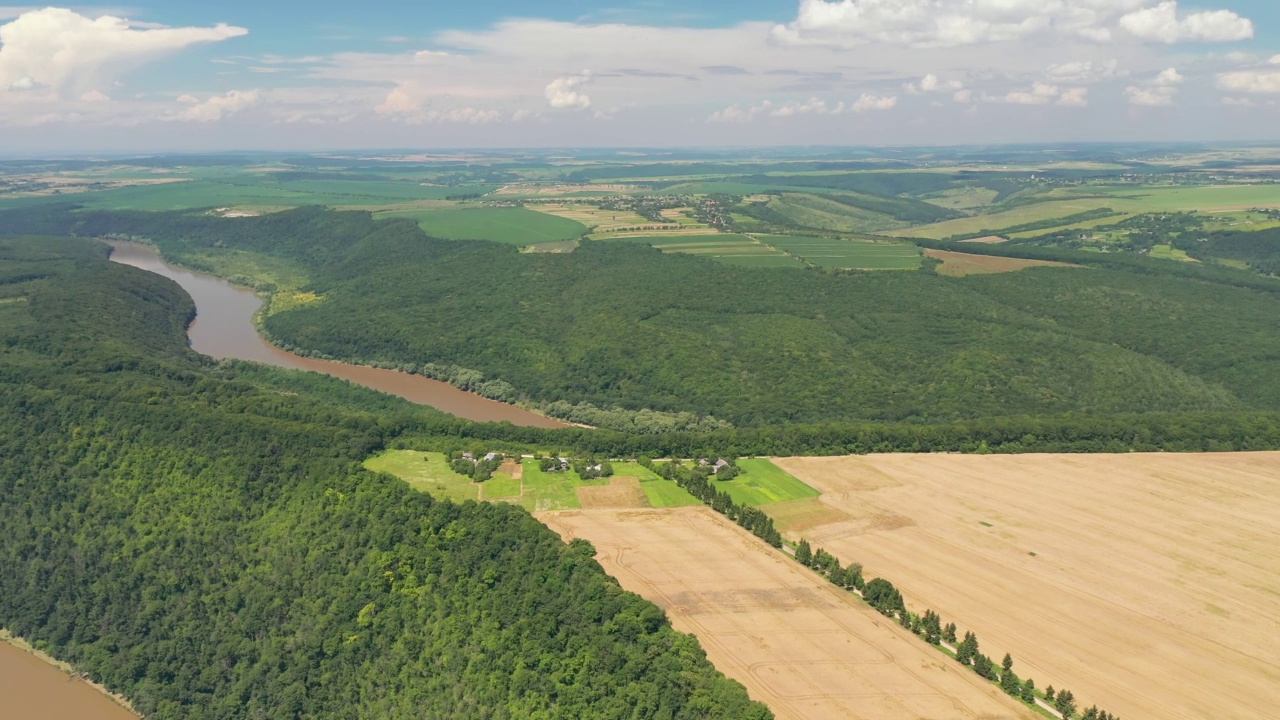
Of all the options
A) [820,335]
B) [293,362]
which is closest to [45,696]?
[293,362]

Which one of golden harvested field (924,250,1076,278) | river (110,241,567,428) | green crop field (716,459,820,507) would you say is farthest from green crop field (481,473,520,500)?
golden harvested field (924,250,1076,278)

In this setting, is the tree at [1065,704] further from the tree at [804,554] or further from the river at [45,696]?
the river at [45,696]

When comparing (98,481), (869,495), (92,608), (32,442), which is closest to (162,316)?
(32,442)

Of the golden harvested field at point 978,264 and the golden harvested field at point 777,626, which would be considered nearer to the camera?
the golden harvested field at point 777,626

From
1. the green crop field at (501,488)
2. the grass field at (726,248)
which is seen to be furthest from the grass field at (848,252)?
the green crop field at (501,488)

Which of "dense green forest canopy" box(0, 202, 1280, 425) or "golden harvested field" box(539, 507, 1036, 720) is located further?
"dense green forest canopy" box(0, 202, 1280, 425)

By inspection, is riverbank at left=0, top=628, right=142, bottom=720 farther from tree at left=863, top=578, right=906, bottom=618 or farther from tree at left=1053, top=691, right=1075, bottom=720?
tree at left=1053, top=691, right=1075, bottom=720
